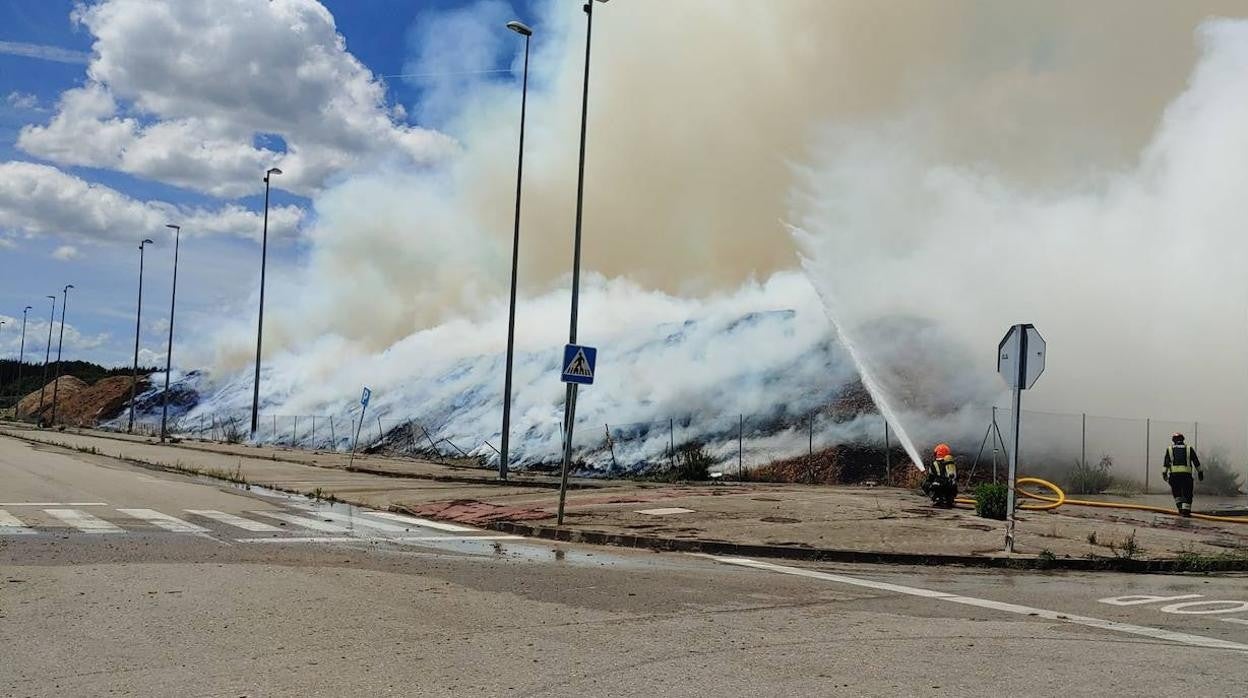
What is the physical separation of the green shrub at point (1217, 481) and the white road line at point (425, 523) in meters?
21.2

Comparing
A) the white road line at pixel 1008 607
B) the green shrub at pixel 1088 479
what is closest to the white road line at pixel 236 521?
the white road line at pixel 1008 607

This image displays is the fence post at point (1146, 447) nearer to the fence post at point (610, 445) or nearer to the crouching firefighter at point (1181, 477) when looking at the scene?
the crouching firefighter at point (1181, 477)

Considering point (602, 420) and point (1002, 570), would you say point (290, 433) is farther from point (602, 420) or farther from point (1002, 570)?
point (1002, 570)

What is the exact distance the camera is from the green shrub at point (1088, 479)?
25.0 m

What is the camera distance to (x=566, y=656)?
6.19 metres

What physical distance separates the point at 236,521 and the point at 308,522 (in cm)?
96

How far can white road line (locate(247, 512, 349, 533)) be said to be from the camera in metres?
13.5

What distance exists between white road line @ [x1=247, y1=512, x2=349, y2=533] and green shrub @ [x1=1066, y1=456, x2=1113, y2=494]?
18524mm

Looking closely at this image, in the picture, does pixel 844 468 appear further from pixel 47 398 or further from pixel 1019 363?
pixel 47 398

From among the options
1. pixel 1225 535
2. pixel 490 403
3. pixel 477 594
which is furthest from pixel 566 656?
pixel 490 403

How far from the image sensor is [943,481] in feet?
57.5

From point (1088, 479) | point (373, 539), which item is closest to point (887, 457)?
point (1088, 479)

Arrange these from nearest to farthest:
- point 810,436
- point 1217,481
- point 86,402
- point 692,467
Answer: point 1217,481
point 810,436
point 692,467
point 86,402

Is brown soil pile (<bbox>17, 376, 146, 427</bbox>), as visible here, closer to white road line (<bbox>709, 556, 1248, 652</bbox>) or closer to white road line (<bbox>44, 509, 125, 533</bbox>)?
white road line (<bbox>44, 509, 125, 533</bbox>)
